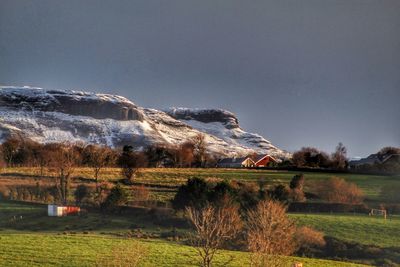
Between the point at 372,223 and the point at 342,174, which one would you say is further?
the point at 342,174

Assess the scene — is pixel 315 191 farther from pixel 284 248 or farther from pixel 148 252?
pixel 148 252

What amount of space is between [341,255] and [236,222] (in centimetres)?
617

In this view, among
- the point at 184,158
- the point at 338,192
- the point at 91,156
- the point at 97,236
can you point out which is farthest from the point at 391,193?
the point at 184,158

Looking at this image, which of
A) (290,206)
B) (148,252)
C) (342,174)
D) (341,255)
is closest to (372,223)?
(341,255)

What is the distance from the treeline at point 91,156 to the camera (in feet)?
201

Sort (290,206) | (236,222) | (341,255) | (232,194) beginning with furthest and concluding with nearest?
(290,206)
(232,194)
(236,222)
(341,255)

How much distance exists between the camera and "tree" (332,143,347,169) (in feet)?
230

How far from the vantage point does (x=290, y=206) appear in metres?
39.8

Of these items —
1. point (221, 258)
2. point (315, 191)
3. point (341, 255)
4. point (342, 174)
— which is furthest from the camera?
point (342, 174)

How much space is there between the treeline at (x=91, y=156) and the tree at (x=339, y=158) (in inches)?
825

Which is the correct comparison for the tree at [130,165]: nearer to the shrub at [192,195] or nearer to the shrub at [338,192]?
the shrub at [192,195]

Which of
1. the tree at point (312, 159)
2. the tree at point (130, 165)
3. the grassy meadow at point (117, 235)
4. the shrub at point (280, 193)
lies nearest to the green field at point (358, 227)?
the grassy meadow at point (117, 235)

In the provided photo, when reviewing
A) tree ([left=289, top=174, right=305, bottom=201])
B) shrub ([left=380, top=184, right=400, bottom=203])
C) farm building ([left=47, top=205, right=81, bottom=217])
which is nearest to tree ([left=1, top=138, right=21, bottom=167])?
farm building ([left=47, top=205, right=81, bottom=217])

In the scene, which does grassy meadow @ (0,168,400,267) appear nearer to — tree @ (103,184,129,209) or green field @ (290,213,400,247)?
green field @ (290,213,400,247)
